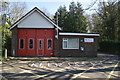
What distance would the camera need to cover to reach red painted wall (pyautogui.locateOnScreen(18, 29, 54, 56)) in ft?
61.9

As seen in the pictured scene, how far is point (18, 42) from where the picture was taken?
18906 millimetres

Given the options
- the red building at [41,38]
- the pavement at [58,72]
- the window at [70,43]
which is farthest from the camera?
the window at [70,43]

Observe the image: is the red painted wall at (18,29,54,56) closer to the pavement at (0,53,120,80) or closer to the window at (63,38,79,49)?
the window at (63,38,79,49)

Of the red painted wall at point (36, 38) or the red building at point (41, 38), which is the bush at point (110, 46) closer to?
the red building at point (41, 38)

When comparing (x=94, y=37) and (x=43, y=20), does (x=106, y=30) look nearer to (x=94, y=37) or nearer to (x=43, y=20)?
(x=94, y=37)

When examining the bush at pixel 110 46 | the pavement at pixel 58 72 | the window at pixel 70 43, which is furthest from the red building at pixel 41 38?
the bush at pixel 110 46

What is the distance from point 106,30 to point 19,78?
99.1ft

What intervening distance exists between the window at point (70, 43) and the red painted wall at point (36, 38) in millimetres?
1779

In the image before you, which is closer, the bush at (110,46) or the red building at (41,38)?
the red building at (41,38)

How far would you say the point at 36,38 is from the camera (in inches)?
749

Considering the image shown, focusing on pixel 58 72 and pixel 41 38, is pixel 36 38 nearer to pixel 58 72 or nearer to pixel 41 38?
pixel 41 38

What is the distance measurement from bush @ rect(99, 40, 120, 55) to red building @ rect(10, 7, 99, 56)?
33.1 feet

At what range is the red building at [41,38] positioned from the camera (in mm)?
18875

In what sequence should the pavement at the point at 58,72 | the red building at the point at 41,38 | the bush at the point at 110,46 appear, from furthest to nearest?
the bush at the point at 110,46 → the red building at the point at 41,38 → the pavement at the point at 58,72
